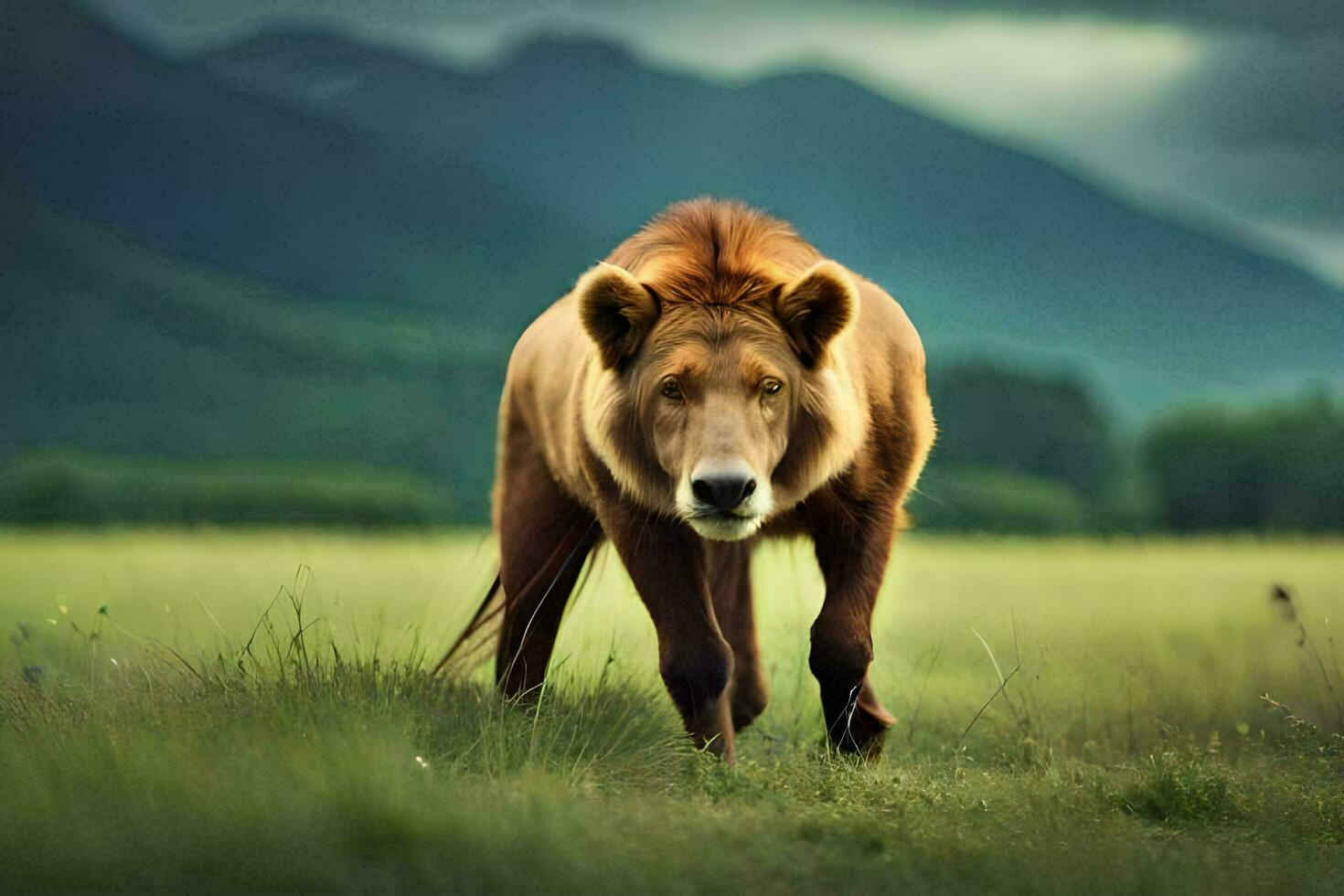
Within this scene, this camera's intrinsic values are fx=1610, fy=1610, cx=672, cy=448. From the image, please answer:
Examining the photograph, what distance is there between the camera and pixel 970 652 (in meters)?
11.4

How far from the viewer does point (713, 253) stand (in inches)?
285

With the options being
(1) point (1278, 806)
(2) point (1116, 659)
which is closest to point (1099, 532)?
(2) point (1116, 659)

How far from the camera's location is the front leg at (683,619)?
23.8 feet

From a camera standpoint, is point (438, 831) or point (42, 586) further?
point (42, 586)

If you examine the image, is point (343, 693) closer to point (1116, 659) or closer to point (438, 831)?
point (438, 831)

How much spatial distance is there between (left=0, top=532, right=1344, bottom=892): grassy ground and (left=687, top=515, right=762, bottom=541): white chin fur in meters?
1.02

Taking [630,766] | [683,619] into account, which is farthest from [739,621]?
[630,766]

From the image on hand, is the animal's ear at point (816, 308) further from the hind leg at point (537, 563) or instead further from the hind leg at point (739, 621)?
the hind leg at point (537, 563)

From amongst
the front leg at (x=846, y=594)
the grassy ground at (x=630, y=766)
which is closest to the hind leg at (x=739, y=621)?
the grassy ground at (x=630, y=766)

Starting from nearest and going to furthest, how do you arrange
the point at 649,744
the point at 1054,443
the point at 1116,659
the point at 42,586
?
the point at 649,744 < the point at 1116,659 < the point at 42,586 < the point at 1054,443

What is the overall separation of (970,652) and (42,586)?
8.55 m

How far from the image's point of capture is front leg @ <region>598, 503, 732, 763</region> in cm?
725

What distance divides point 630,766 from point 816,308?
82.7 inches

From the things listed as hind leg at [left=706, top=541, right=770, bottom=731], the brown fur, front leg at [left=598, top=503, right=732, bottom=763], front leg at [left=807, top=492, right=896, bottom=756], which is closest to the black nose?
the brown fur
